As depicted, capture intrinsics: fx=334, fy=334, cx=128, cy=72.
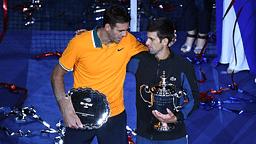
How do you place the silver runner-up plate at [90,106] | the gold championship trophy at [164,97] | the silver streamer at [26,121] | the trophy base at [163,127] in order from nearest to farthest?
the gold championship trophy at [164,97] → the trophy base at [163,127] → the silver runner-up plate at [90,106] → the silver streamer at [26,121]

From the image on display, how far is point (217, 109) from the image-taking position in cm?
466

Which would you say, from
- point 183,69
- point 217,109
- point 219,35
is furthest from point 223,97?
point 183,69

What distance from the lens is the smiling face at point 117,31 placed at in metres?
2.76

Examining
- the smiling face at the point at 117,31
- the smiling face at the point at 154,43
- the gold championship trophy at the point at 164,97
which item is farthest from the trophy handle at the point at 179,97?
the smiling face at the point at 117,31

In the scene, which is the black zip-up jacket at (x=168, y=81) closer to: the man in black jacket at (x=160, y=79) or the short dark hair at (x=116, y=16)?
the man in black jacket at (x=160, y=79)

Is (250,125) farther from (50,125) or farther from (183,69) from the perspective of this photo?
(50,125)

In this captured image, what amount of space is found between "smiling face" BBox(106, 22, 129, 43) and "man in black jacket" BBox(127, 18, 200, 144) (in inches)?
8.1

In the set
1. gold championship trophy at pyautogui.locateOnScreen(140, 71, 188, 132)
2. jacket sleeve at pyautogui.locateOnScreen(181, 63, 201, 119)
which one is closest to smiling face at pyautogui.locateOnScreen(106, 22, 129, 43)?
gold championship trophy at pyautogui.locateOnScreen(140, 71, 188, 132)

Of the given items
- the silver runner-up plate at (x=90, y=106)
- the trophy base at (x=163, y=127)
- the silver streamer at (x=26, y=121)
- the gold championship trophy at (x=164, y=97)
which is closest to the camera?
the gold championship trophy at (x=164, y=97)

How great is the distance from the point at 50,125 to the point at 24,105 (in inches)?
24.1

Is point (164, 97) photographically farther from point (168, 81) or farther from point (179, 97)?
point (168, 81)

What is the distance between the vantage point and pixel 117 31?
9.11 ft

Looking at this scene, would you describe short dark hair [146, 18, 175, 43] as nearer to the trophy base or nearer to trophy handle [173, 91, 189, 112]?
trophy handle [173, 91, 189, 112]

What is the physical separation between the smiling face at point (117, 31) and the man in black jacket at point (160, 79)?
0.68 ft
